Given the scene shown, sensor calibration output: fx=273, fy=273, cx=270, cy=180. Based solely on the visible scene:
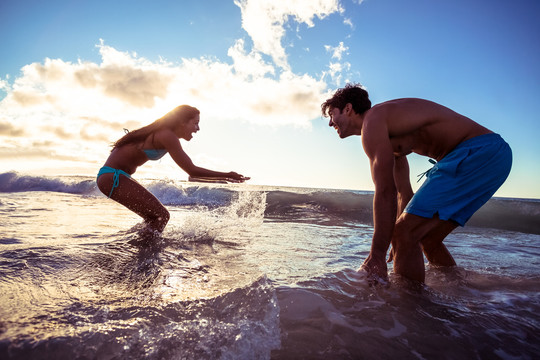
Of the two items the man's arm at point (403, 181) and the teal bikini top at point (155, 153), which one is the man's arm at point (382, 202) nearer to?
the man's arm at point (403, 181)

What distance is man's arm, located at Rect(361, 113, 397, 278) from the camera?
2113 mm

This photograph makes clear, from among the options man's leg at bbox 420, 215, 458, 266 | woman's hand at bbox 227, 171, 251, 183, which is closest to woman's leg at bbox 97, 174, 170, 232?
woman's hand at bbox 227, 171, 251, 183

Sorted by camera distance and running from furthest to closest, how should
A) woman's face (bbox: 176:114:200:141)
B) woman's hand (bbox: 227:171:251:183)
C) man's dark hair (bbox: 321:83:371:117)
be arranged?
1. woman's face (bbox: 176:114:200:141)
2. woman's hand (bbox: 227:171:251:183)
3. man's dark hair (bbox: 321:83:371:117)

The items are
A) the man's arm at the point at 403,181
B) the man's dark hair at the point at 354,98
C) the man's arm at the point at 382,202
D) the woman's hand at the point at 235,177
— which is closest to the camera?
the man's arm at the point at 382,202

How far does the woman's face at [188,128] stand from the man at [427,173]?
2.56 metres

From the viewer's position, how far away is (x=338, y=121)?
2.83 metres

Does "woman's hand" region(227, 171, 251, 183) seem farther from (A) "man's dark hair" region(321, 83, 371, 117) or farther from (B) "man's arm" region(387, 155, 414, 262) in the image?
(B) "man's arm" region(387, 155, 414, 262)

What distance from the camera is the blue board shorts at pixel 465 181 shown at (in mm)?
2242

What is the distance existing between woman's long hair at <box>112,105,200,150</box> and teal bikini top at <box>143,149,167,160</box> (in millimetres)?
186

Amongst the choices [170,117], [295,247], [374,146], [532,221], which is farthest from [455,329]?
[532,221]

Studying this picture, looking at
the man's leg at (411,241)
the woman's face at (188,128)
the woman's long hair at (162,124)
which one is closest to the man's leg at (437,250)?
the man's leg at (411,241)

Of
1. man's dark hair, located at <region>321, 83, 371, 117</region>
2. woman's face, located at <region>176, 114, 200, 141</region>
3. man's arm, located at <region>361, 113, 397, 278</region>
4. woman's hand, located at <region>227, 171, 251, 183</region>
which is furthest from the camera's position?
woman's face, located at <region>176, 114, 200, 141</region>

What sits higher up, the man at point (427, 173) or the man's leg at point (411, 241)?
the man at point (427, 173)

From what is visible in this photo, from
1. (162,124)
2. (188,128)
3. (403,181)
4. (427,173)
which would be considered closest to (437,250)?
(403,181)
